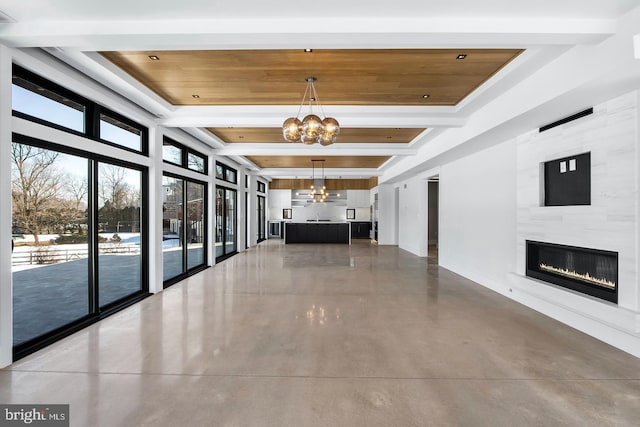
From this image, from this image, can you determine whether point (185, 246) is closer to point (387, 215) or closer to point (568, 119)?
point (568, 119)

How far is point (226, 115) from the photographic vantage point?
5344mm

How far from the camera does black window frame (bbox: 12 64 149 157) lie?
3.24m

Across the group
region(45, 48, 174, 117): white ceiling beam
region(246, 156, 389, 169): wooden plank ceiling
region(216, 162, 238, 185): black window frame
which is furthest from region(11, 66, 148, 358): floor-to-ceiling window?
region(246, 156, 389, 169): wooden plank ceiling

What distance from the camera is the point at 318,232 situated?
555 inches

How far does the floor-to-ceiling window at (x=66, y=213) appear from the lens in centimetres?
332

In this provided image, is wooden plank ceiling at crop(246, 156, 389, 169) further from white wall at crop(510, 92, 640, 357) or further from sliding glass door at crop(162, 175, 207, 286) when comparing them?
white wall at crop(510, 92, 640, 357)

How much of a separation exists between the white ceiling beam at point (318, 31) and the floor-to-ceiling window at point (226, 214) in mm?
6139

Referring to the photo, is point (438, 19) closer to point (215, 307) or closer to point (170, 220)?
point (215, 307)

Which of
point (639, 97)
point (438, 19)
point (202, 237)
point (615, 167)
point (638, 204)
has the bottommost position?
point (202, 237)

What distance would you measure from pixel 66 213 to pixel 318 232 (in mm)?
10710

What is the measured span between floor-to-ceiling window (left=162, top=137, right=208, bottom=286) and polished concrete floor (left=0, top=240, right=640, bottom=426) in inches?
69.2

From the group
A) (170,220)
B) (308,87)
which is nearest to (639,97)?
(308,87)

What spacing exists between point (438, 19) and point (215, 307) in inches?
171

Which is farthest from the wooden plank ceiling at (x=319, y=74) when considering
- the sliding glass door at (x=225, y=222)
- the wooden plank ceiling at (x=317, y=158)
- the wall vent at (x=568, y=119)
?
the wooden plank ceiling at (x=317, y=158)
